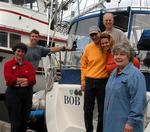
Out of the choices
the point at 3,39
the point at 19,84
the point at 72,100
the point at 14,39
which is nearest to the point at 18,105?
the point at 19,84

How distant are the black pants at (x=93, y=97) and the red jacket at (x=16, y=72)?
1.22m

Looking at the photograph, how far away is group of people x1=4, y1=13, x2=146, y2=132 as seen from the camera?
4.43m

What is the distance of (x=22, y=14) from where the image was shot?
15.3 metres

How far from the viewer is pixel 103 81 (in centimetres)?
623

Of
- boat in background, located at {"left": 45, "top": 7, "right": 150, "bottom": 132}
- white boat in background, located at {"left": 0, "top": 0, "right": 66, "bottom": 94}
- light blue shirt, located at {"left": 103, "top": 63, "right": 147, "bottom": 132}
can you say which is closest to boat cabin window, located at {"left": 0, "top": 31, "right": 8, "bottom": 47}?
white boat in background, located at {"left": 0, "top": 0, "right": 66, "bottom": 94}

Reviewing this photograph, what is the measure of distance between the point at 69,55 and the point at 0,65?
260 inches

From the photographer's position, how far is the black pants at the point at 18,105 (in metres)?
7.11

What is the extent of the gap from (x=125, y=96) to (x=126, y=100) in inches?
1.7

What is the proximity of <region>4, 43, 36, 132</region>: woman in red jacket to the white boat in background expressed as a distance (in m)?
6.87

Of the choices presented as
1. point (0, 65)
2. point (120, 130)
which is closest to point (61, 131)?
point (120, 130)

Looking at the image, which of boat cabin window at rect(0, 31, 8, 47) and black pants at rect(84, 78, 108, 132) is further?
boat cabin window at rect(0, 31, 8, 47)

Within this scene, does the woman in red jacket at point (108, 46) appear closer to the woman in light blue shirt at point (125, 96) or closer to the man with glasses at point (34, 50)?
the woman in light blue shirt at point (125, 96)

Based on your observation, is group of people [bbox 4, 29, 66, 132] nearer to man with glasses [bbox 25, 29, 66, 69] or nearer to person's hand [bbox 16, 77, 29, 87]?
person's hand [bbox 16, 77, 29, 87]

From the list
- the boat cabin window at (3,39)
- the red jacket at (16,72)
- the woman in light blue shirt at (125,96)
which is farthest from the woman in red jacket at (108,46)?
the boat cabin window at (3,39)
